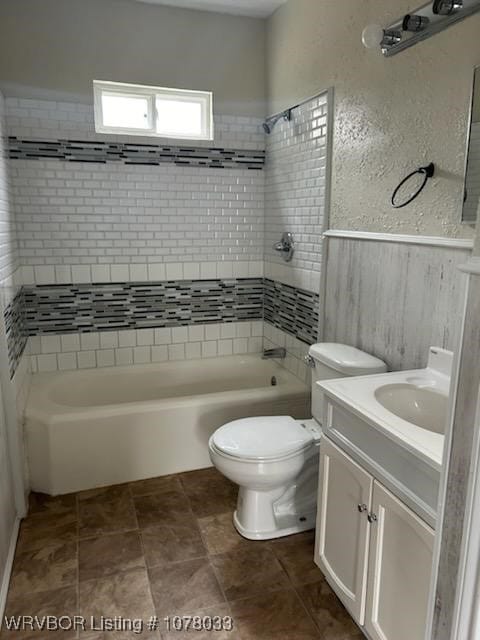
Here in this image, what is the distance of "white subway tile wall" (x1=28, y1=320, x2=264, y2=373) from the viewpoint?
3.15 metres

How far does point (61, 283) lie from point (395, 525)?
2.48 m

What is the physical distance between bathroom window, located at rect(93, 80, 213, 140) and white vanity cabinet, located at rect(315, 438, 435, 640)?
2344 millimetres

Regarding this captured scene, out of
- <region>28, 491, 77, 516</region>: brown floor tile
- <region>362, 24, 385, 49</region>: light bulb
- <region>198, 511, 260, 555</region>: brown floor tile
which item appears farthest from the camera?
<region>28, 491, 77, 516</region>: brown floor tile

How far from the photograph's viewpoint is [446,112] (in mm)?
1702

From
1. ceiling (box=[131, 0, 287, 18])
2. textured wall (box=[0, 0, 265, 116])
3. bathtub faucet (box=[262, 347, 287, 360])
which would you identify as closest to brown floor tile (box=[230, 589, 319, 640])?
bathtub faucet (box=[262, 347, 287, 360])

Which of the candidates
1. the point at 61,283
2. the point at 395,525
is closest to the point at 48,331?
the point at 61,283

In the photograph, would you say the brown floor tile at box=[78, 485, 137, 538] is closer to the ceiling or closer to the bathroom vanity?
the bathroom vanity

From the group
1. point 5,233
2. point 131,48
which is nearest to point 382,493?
Result: point 5,233

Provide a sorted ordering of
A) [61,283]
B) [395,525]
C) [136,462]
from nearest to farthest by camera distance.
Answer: [395,525] < [136,462] < [61,283]

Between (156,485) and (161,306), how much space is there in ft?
4.04

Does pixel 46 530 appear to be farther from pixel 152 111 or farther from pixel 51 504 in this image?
pixel 152 111

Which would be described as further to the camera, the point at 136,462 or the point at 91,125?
the point at 91,125

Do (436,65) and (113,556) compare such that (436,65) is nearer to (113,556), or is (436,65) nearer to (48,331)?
(113,556)

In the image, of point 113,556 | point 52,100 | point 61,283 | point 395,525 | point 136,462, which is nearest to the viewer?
point 395,525
